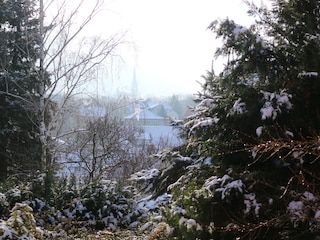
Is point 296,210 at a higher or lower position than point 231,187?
lower

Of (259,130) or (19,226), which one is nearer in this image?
(259,130)

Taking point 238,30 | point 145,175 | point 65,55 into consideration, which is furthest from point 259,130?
point 65,55

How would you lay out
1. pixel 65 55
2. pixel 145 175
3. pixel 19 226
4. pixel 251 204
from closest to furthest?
pixel 251 204 → pixel 19 226 → pixel 145 175 → pixel 65 55

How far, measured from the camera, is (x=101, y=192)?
646cm

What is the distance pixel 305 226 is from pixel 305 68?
4.52ft

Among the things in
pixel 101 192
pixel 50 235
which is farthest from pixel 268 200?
pixel 101 192

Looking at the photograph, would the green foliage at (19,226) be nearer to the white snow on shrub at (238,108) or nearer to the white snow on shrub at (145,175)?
the white snow on shrub at (145,175)

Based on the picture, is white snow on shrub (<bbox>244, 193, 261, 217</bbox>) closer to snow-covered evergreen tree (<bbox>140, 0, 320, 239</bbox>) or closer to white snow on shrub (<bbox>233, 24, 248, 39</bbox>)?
snow-covered evergreen tree (<bbox>140, 0, 320, 239</bbox>)

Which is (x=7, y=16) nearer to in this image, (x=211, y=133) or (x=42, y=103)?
(x=42, y=103)

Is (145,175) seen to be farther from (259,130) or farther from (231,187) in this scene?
(259,130)

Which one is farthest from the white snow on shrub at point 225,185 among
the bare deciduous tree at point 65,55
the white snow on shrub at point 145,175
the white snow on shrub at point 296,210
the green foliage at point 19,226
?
the bare deciduous tree at point 65,55

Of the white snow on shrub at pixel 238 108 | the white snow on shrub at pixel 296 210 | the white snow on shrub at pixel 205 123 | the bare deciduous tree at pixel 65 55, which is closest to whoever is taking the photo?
the white snow on shrub at pixel 296 210

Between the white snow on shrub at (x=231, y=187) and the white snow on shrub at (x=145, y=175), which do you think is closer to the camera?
the white snow on shrub at (x=231, y=187)

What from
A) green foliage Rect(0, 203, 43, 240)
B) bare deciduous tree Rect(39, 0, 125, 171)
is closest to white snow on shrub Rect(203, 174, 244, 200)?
green foliage Rect(0, 203, 43, 240)
